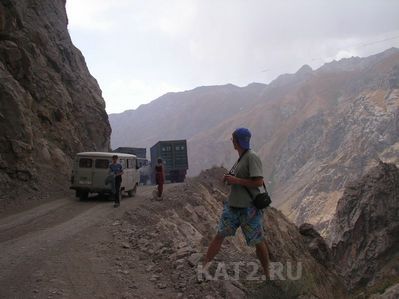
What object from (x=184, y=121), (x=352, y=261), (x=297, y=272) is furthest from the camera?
(x=184, y=121)

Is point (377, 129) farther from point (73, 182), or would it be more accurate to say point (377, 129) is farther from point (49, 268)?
point (49, 268)

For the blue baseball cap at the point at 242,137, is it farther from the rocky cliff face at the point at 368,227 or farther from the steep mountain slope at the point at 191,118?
the steep mountain slope at the point at 191,118

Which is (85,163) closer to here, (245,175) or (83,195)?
(83,195)

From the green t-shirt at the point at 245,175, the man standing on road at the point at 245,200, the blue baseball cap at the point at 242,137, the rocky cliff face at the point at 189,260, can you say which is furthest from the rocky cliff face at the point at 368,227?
the blue baseball cap at the point at 242,137

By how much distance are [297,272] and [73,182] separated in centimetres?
1359

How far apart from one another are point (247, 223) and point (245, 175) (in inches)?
25.1

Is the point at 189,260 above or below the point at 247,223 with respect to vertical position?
below

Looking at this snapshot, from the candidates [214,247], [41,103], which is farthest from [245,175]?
[41,103]

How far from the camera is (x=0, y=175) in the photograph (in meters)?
17.5

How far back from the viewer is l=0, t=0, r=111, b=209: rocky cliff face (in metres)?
18.8

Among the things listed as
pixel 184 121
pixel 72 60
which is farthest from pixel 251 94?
pixel 72 60

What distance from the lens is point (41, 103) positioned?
24391 millimetres

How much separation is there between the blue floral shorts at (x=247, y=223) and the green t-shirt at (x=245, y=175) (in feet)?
0.37

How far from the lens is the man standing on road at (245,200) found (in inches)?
224
